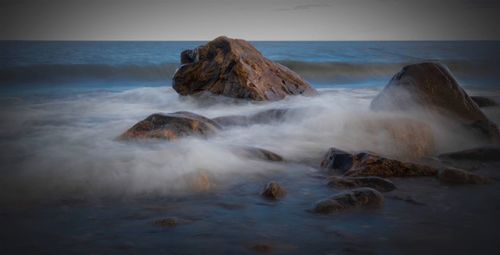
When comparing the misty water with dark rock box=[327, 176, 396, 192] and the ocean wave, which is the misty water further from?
the ocean wave

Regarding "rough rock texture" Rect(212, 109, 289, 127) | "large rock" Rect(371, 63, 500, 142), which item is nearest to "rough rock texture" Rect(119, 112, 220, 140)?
"rough rock texture" Rect(212, 109, 289, 127)

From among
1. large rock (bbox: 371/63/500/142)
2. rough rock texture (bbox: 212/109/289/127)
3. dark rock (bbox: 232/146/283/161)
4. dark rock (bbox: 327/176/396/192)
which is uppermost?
large rock (bbox: 371/63/500/142)

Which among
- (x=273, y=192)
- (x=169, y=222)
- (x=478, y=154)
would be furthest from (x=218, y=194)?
(x=478, y=154)

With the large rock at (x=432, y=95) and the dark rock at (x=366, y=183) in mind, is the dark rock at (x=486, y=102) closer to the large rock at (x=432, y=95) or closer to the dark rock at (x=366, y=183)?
the large rock at (x=432, y=95)

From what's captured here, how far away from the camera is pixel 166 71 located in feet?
73.8

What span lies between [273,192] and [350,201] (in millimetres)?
658

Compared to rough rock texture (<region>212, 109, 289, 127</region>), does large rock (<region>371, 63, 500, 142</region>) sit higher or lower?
higher

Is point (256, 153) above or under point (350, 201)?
above

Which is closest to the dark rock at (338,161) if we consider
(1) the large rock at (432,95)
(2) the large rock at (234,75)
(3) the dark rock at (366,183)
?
(3) the dark rock at (366,183)

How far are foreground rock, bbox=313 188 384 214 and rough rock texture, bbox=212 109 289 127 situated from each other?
11.9 feet

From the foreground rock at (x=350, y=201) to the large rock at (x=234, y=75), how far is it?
17.3 feet

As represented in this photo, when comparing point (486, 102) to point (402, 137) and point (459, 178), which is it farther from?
point (459, 178)

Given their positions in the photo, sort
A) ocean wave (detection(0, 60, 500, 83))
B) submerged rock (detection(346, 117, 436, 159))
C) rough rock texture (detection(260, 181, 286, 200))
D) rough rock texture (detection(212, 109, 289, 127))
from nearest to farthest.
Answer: rough rock texture (detection(260, 181, 286, 200)) → submerged rock (detection(346, 117, 436, 159)) → rough rock texture (detection(212, 109, 289, 127)) → ocean wave (detection(0, 60, 500, 83))

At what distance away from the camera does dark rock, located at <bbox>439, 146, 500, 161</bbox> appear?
5.31 metres
